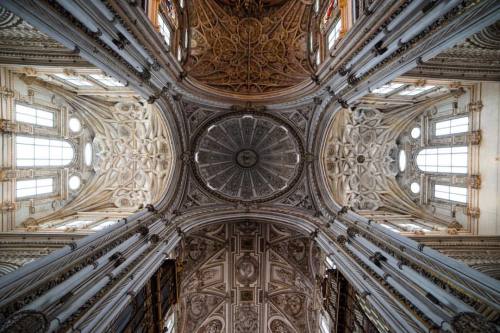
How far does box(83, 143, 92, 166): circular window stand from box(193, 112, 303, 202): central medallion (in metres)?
7.28

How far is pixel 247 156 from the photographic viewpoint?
23.6m

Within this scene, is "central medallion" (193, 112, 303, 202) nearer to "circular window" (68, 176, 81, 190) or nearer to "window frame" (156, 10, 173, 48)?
"window frame" (156, 10, 173, 48)

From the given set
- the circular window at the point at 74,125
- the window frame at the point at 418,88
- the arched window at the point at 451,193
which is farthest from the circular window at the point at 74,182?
the arched window at the point at 451,193

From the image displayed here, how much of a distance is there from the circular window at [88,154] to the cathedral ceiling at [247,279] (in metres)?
8.92

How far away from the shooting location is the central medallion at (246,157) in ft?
77.3

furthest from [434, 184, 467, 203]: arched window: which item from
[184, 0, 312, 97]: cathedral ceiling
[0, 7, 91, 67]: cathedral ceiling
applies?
[0, 7, 91, 67]: cathedral ceiling

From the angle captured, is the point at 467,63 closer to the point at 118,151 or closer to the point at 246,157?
the point at 246,157

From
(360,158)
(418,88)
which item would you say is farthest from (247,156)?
(418,88)

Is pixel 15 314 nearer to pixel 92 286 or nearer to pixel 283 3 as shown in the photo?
pixel 92 286

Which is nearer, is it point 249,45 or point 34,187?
point 34,187

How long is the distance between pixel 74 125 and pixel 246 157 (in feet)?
41.4

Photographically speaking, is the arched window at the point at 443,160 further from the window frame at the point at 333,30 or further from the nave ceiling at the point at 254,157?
the window frame at the point at 333,30

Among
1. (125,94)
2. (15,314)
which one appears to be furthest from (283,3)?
(15,314)

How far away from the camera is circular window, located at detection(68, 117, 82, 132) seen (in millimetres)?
18359
